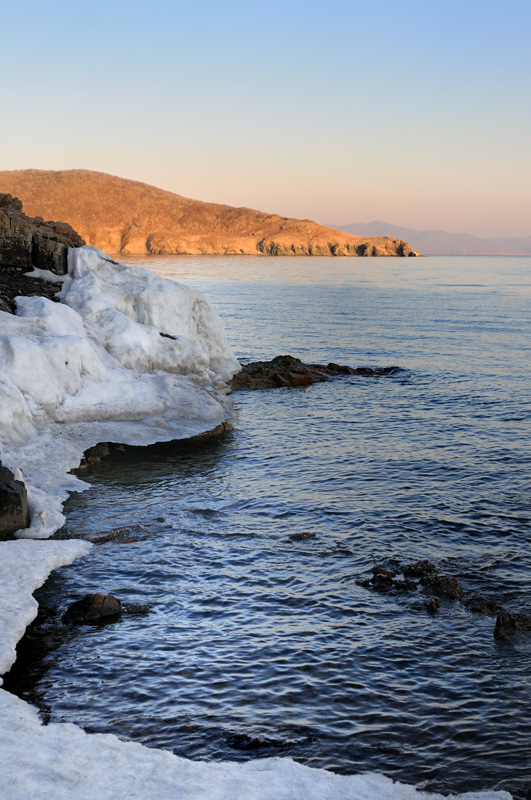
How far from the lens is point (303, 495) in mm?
18750

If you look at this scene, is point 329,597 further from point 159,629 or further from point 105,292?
point 105,292

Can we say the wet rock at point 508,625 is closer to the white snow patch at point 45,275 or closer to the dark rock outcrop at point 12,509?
the dark rock outcrop at point 12,509

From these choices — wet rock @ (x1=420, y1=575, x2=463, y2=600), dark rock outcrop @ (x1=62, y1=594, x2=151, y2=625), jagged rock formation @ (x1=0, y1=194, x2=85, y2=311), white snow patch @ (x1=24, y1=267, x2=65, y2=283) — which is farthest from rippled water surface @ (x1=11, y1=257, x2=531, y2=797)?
white snow patch @ (x1=24, y1=267, x2=65, y2=283)

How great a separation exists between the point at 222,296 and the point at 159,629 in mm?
79185

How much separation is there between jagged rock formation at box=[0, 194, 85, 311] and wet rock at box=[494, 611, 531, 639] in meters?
19.6

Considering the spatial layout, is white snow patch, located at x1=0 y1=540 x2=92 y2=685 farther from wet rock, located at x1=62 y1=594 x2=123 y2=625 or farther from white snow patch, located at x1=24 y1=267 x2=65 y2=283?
white snow patch, located at x1=24 y1=267 x2=65 y2=283

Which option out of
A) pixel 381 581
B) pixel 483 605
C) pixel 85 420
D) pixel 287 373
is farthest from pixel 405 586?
pixel 287 373

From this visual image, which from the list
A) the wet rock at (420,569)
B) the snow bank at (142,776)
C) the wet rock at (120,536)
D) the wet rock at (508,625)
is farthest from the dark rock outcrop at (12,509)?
the wet rock at (508,625)

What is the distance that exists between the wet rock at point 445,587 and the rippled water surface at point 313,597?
42cm

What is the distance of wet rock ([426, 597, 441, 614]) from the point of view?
12.7 m

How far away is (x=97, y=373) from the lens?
23.4 m

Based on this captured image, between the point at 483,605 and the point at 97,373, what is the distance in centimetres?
1489

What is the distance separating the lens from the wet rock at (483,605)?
12680 mm

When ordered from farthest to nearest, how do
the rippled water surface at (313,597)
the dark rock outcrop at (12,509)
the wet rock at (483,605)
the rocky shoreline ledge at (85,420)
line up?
the dark rock outcrop at (12,509), the wet rock at (483,605), the rippled water surface at (313,597), the rocky shoreline ledge at (85,420)
